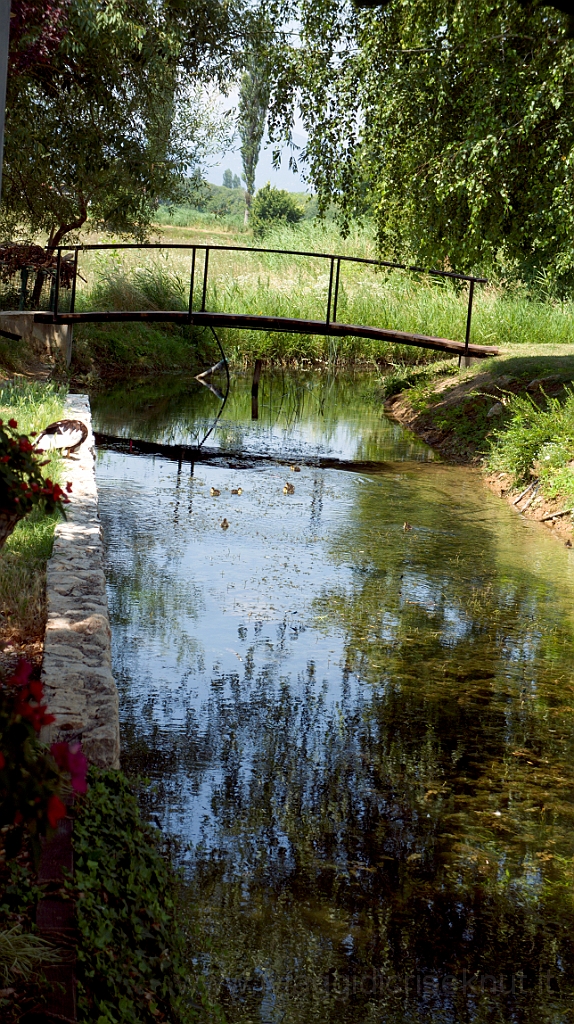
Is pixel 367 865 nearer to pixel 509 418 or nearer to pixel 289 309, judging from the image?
pixel 509 418

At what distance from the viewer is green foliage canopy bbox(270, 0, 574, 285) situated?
10141 mm

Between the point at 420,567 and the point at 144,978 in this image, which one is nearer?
the point at 144,978

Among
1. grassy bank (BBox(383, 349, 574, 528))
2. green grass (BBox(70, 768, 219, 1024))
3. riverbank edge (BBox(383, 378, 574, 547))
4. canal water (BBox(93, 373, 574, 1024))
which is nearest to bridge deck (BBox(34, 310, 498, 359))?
grassy bank (BBox(383, 349, 574, 528))

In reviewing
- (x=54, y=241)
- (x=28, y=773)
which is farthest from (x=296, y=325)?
(x=28, y=773)

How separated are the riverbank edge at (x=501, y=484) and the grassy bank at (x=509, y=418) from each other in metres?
0.01

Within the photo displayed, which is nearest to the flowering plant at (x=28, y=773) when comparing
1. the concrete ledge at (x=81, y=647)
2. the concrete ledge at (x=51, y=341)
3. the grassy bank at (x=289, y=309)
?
the concrete ledge at (x=81, y=647)

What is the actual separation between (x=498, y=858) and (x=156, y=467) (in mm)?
7142

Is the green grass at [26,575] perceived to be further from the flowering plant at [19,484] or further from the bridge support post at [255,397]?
the bridge support post at [255,397]

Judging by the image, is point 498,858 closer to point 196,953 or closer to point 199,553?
point 196,953

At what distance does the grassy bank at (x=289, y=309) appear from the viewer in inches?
706

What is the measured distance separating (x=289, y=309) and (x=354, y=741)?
1626cm

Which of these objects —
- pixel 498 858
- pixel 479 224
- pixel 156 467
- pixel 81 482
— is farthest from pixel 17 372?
pixel 498 858

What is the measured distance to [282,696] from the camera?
5070 millimetres

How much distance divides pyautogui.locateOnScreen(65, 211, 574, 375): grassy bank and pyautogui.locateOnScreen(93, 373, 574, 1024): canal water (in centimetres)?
924
